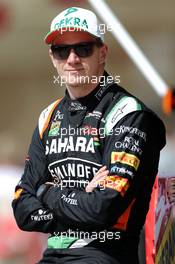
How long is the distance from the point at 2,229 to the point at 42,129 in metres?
3.15

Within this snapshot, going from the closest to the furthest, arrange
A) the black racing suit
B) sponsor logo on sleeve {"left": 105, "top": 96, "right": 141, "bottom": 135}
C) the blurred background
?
the black racing suit → sponsor logo on sleeve {"left": 105, "top": 96, "right": 141, "bottom": 135} → the blurred background

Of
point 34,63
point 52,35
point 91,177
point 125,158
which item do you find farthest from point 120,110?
point 34,63

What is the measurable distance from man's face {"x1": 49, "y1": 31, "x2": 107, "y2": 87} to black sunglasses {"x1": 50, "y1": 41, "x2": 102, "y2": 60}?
11 mm

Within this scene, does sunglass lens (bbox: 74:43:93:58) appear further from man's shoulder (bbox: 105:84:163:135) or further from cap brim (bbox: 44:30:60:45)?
man's shoulder (bbox: 105:84:163:135)

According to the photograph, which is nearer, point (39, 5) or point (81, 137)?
point (81, 137)

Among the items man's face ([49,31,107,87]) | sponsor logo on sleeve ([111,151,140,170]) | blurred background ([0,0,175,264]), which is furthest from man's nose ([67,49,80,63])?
blurred background ([0,0,175,264])

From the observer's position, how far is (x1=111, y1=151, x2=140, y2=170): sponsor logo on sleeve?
12.7 ft

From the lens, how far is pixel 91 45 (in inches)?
162

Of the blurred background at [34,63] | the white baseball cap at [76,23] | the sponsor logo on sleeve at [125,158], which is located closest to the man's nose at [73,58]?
the white baseball cap at [76,23]

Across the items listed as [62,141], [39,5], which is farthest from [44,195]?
[39,5]

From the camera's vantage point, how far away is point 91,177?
3.94 metres

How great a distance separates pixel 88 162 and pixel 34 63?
608cm

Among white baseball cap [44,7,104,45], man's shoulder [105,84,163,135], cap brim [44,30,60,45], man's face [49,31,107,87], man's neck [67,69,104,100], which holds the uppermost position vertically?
white baseball cap [44,7,104,45]

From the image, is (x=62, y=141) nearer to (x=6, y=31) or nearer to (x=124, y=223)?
(x=124, y=223)
